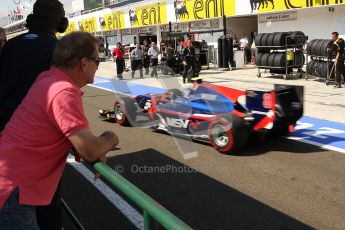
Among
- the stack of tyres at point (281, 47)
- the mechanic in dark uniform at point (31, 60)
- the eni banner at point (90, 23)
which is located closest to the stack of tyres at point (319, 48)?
the stack of tyres at point (281, 47)

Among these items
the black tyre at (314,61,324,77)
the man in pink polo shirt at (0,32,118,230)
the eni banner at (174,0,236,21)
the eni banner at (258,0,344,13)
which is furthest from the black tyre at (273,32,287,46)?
the man in pink polo shirt at (0,32,118,230)

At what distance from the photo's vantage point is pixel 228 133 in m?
6.21

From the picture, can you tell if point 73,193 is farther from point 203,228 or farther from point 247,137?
point 247,137

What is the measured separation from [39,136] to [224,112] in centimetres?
516

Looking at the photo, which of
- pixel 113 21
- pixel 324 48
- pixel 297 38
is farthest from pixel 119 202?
pixel 113 21

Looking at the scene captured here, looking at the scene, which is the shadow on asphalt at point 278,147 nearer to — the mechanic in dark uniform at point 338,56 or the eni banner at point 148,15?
the mechanic in dark uniform at point 338,56

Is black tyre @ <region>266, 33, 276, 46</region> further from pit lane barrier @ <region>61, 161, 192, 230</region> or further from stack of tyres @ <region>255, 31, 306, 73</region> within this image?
pit lane barrier @ <region>61, 161, 192, 230</region>

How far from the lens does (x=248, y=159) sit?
242 inches

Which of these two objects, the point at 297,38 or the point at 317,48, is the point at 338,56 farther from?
the point at 297,38

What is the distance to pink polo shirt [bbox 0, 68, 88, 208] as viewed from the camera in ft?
5.89

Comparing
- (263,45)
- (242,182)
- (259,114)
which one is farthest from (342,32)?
(242,182)

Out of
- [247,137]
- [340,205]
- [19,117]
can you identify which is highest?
[19,117]

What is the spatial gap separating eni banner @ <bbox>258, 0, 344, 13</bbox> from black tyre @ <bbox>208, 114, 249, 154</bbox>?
13.8 meters

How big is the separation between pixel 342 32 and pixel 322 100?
8.86 meters
